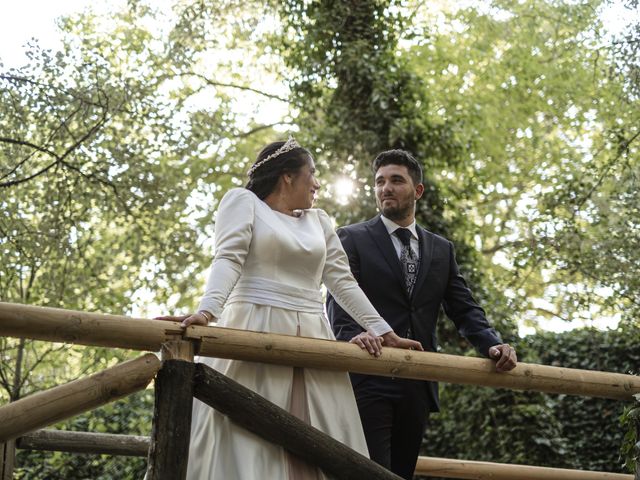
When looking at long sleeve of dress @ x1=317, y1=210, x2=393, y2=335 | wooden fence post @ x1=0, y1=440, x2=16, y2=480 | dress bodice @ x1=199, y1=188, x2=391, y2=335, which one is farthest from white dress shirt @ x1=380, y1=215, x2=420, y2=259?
wooden fence post @ x1=0, y1=440, x2=16, y2=480

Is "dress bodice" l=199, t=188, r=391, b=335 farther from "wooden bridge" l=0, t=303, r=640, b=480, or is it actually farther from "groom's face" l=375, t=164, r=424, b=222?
"groom's face" l=375, t=164, r=424, b=222

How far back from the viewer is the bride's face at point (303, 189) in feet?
12.6

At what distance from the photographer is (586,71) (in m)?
14.3

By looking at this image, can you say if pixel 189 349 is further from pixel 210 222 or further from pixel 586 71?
pixel 586 71

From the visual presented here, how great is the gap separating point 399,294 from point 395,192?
524 mm

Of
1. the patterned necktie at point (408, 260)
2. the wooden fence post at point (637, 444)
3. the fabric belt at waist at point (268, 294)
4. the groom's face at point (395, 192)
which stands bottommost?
the wooden fence post at point (637, 444)

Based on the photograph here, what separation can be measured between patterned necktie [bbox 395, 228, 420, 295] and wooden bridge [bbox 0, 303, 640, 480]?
0.56 metres

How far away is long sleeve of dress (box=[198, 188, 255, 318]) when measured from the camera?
11.1 ft

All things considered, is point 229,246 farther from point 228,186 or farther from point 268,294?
point 228,186

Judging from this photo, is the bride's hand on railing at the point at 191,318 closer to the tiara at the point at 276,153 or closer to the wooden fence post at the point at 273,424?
the wooden fence post at the point at 273,424

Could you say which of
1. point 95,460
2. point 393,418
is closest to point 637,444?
point 393,418

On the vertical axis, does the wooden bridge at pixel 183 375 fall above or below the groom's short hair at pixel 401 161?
below

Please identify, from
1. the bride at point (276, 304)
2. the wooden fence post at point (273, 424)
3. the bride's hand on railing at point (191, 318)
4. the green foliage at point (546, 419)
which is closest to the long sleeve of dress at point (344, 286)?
the bride at point (276, 304)

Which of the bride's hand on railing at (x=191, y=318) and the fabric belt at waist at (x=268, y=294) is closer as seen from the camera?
the bride's hand on railing at (x=191, y=318)
